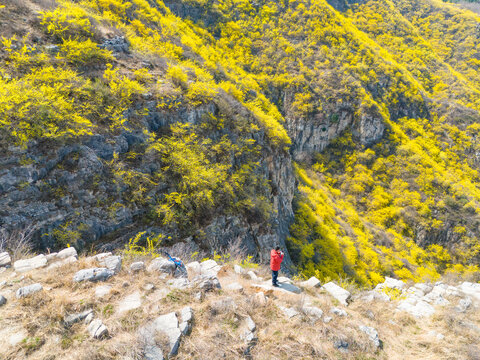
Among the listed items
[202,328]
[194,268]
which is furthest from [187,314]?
[194,268]

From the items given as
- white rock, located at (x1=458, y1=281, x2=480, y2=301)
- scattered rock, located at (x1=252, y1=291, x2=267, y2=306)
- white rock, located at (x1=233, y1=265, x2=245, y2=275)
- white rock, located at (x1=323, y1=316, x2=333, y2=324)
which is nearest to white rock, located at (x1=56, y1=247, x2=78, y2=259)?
white rock, located at (x1=233, y1=265, x2=245, y2=275)

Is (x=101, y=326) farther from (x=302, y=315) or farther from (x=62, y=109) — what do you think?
(x=62, y=109)

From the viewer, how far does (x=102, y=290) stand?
4.27 m

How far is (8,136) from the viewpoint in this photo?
21.5 feet

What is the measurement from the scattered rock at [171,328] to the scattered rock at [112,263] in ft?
A: 5.13

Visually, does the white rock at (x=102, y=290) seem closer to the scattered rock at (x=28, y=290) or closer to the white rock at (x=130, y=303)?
the white rock at (x=130, y=303)

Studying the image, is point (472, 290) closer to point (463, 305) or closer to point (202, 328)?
point (463, 305)

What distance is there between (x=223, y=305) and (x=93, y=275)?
2.61 meters

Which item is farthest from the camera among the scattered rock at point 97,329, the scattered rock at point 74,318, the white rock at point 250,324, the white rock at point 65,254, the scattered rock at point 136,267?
the white rock at point 65,254

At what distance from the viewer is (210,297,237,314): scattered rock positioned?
14.8 feet

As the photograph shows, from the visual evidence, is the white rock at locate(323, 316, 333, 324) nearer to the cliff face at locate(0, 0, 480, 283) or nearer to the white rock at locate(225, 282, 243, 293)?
the white rock at locate(225, 282, 243, 293)

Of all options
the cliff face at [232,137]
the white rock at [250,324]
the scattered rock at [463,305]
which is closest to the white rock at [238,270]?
the white rock at [250,324]

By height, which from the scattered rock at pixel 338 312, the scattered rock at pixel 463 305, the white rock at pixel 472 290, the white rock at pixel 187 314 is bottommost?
the white rock at pixel 472 290

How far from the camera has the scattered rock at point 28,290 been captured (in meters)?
3.74
